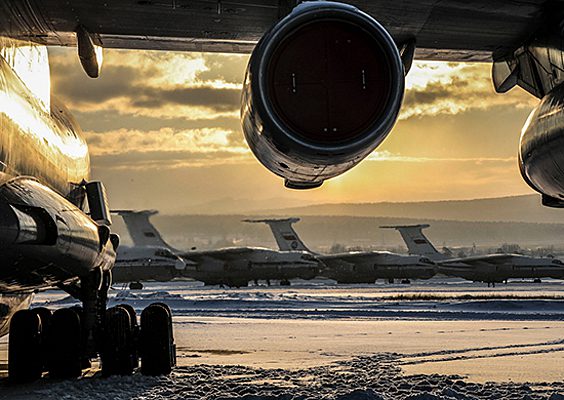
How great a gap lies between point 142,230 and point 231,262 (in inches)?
237

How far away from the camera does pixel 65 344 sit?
7926mm

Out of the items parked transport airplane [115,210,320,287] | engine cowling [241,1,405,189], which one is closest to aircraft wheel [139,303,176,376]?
engine cowling [241,1,405,189]

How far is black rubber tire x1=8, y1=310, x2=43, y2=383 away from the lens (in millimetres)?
7598

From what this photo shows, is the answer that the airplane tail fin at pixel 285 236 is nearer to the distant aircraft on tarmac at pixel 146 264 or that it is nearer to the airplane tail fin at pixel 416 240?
the airplane tail fin at pixel 416 240

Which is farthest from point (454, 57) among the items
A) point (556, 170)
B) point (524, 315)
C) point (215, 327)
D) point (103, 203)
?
point (524, 315)

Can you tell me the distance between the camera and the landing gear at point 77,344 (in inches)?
302

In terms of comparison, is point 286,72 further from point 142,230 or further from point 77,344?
point 142,230

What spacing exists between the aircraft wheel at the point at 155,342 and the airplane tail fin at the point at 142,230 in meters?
37.5

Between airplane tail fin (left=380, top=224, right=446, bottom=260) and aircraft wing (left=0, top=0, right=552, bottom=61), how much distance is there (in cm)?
4703

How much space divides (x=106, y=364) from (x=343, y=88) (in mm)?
5044

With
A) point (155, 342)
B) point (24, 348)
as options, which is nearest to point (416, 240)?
point (155, 342)

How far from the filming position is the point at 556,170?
4949 mm

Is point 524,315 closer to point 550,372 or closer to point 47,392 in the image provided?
point 550,372

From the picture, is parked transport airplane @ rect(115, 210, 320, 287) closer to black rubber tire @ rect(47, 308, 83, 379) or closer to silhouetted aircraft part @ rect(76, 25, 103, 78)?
black rubber tire @ rect(47, 308, 83, 379)
